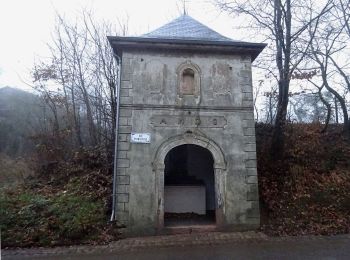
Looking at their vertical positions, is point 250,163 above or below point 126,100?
below

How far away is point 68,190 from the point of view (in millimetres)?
10211

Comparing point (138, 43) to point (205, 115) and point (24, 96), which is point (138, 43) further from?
point (24, 96)

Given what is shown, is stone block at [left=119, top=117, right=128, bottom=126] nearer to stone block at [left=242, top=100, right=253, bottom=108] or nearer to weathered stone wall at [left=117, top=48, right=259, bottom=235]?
weathered stone wall at [left=117, top=48, right=259, bottom=235]

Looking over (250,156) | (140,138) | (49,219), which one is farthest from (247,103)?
(49,219)

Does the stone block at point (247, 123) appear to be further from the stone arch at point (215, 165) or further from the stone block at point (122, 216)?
the stone block at point (122, 216)

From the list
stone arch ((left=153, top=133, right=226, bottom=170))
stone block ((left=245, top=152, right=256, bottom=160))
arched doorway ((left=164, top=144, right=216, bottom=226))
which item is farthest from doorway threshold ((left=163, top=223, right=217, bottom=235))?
stone block ((left=245, top=152, right=256, bottom=160))

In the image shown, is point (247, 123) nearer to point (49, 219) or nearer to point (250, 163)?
point (250, 163)

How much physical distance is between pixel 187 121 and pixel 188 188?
8.93ft

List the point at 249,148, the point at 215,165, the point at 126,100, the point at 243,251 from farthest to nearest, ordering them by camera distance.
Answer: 1. the point at 249,148
2. the point at 126,100
3. the point at 215,165
4. the point at 243,251

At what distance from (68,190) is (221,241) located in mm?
5405

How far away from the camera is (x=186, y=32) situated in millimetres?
9719

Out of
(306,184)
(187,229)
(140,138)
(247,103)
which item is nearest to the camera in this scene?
(187,229)

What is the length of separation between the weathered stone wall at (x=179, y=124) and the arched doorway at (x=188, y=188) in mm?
1170

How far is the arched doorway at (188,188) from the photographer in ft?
32.6
